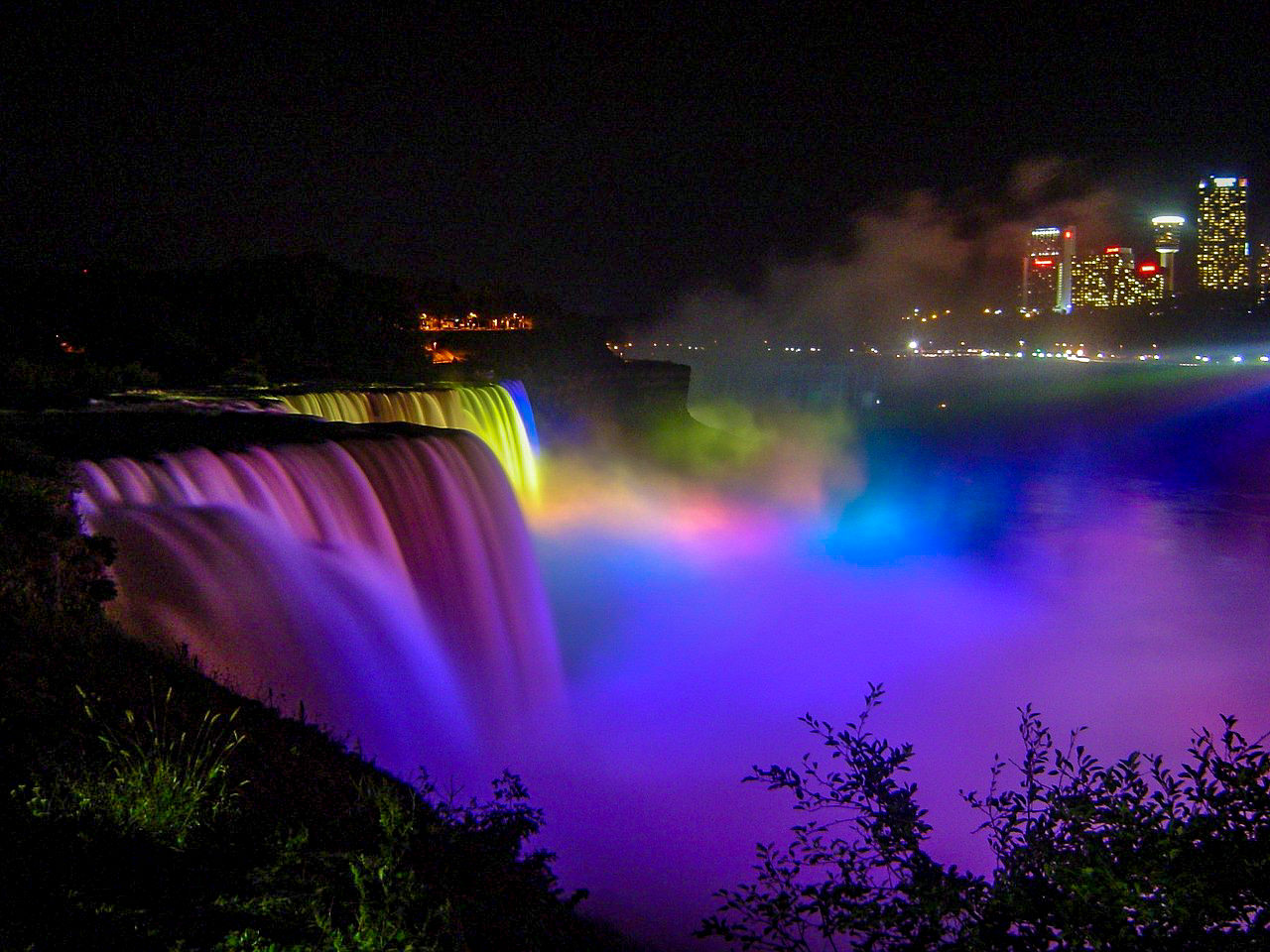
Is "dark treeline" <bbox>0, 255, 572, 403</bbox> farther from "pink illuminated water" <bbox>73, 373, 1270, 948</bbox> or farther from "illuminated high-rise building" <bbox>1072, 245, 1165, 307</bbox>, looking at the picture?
"illuminated high-rise building" <bbox>1072, 245, 1165, 307</bbox>

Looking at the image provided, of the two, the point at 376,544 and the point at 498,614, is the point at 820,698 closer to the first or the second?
the point at 498,614

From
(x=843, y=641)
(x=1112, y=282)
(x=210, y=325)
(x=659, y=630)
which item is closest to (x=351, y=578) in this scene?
(x=659, y=630)

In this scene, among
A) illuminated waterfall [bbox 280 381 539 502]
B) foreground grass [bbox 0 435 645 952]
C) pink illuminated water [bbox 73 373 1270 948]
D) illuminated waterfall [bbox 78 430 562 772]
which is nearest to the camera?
foreground grass [bbox 0 435 645 952]

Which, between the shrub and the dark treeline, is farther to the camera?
the dark treeline

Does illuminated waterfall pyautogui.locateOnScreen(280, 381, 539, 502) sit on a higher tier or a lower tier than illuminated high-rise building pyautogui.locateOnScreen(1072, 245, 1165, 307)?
lower

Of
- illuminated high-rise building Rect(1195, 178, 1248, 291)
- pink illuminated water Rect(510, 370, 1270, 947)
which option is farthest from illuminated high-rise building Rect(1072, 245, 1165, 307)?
pink illuminated water Rect(510, 370, 1270, 947)

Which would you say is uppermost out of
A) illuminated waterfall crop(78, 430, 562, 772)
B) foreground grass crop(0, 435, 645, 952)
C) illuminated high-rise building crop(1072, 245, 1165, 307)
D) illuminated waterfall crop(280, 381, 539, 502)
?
illuminated high-rise building crop(1072, 245, 1165, 307)

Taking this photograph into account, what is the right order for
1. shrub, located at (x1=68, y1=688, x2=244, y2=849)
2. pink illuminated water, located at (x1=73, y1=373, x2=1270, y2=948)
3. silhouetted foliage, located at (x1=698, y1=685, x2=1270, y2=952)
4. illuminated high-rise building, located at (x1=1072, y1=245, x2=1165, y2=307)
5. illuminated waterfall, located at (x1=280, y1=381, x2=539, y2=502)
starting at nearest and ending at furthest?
1. silhouetted foliage, located at (x1=698, y1=685, x2=1270, y2=952)
2. shrub, located at (x1=68, y1=688, x2=244, y2=849)
3. pink illuminated water, located at (x1=73, y1=373, x2=1270, y2=948)
4. illuminated waterfall, located at (x1=280, y1=381, x2=539, y2=502)
5. illuminated high-rise building, located at (x1=1072, y1=245, x2=1165, y2=307)

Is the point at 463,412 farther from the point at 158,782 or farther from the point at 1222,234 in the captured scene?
the point at 1222,234
